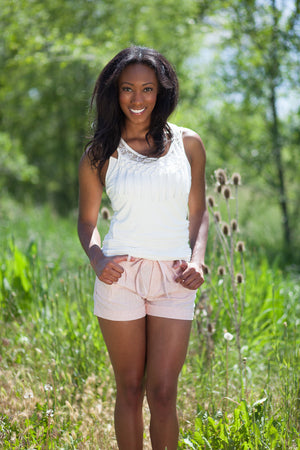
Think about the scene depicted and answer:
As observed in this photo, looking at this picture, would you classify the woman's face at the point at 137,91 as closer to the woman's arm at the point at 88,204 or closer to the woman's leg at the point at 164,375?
the woman's arm at the point at 88,204

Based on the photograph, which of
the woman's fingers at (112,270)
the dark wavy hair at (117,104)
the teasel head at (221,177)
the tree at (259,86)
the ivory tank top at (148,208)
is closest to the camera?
the woman's fingers at (112,270)

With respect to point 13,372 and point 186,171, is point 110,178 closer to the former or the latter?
point 186,171

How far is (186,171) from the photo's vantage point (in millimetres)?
2312

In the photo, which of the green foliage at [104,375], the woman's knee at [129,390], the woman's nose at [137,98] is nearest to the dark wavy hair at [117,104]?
the woman's nose at [137,98]

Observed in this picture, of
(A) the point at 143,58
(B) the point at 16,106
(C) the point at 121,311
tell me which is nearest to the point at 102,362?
(C) the point at 121,311

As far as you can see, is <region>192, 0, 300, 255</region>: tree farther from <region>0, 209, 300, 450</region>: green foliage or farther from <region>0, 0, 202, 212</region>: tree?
<region>0, 209, 300, 450</region>: green foliage

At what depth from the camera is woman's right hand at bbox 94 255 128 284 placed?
6.87ft

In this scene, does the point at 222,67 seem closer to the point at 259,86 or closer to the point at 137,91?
the point at 259,86

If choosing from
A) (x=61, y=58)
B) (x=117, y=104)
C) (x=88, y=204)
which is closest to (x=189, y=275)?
(x=88, y=204)

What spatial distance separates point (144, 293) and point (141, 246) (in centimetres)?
19

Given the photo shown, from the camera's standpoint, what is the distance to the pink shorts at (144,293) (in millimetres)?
2168

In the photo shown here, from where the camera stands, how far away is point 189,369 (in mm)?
3275

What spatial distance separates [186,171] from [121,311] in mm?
663

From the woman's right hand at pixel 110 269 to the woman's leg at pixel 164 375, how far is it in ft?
0.82
